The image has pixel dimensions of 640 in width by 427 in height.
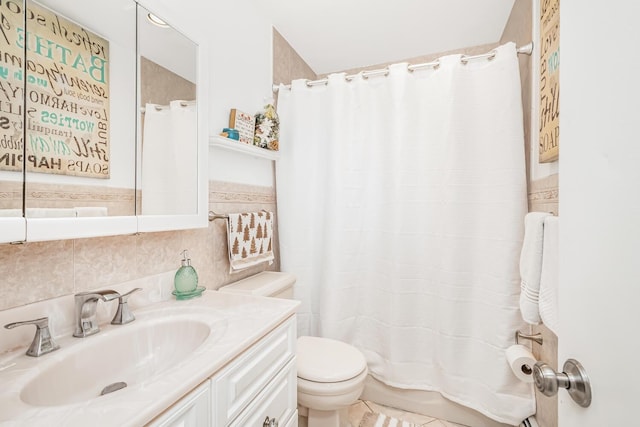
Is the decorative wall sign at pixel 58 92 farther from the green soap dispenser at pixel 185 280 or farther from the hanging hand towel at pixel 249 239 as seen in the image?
the hanging hand towel at pixel 249 239

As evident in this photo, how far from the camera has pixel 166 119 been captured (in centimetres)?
114

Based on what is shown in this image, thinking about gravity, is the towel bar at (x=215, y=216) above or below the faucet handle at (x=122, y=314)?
above

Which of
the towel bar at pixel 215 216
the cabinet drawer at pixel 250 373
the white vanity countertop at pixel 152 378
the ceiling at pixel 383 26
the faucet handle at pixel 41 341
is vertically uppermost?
the ceiling at pixel 383 26

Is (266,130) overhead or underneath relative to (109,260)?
overhead

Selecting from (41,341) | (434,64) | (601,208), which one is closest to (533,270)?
(601,208)

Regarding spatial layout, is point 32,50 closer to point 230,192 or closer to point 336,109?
point 230,192

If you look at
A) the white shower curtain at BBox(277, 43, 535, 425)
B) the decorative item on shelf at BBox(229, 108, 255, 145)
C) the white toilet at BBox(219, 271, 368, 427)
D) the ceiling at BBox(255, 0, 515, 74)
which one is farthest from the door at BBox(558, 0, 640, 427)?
the ceiling at BBox(255, 0, 515, 74)

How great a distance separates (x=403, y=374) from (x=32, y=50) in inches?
82.7

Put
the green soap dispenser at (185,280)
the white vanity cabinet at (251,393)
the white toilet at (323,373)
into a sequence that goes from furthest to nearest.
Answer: the white toilet at (323,373) < the green soap dispenser at (185,280) < the white vanity cabinet at (251,393)

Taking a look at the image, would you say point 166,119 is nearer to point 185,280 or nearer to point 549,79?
point 185,280

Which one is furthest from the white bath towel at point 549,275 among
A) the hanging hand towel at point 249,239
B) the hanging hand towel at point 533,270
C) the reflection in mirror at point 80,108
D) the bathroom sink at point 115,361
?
the reflection in mirror at point 80,108

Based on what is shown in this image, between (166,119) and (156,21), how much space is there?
0.34 meters

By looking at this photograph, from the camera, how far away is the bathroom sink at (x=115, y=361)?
706mm

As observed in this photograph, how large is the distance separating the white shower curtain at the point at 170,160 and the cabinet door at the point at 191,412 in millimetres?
636
